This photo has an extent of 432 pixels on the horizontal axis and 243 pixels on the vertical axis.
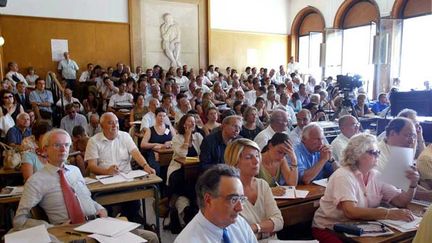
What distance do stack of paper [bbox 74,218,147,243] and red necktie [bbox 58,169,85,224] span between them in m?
0.23

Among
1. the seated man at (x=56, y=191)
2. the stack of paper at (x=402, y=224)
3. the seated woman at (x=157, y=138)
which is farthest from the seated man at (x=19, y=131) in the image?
the stack of paper at (x=402, y=224)

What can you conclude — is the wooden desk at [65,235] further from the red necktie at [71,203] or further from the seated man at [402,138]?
the seated man at [402,138]

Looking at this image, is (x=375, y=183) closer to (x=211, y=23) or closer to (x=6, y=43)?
(x=6, y=43)

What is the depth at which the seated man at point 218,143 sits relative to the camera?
3639mm

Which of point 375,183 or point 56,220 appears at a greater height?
point 375,183

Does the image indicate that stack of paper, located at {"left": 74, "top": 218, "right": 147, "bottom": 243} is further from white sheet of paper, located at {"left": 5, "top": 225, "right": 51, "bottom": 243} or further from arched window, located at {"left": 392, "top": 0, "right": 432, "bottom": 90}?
arched window, located at {"left": 392, "top": 0, "right": 432, "bottom": 90}

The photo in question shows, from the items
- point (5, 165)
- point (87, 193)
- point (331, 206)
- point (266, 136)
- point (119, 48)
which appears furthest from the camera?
point (119, 48)

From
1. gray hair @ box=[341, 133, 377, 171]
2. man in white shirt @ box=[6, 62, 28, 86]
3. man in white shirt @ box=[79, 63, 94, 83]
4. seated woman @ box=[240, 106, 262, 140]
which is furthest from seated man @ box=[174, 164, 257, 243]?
man in white shirt @ box=[79, 63, 94, 83]

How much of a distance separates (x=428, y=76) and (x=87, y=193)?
34.0 ft

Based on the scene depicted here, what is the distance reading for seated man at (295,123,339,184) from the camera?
3199 millimetres

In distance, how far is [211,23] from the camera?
12922 millimetres

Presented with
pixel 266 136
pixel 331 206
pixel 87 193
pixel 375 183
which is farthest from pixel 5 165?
pixel 375 183

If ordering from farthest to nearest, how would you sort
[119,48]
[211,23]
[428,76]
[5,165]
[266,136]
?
[211,23]
[119,48]
[428,76]
[266,136]
[5,165]

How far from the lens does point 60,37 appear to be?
34.4 feet
